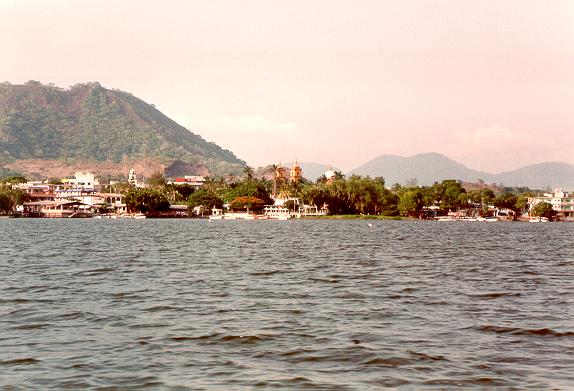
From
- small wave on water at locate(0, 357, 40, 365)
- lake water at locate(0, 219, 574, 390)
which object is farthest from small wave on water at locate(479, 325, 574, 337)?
small wave on water at locate(0, 357, 40, 365)

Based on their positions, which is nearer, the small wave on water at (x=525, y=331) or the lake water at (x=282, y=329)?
the lake water at (x=282, y=329)

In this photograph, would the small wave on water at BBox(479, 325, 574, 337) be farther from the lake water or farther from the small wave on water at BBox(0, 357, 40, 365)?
the small wave on water at BBox(0, 357, 40, 365)

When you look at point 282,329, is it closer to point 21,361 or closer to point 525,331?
point 525,331

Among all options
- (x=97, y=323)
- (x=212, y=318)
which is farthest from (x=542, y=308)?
(x=97, y=323)

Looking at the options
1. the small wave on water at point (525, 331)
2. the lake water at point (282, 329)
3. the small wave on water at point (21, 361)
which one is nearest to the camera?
the lake water at point (282, 329)

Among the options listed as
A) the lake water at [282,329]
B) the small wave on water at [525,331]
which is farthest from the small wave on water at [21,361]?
the small wave on water at [525,331]

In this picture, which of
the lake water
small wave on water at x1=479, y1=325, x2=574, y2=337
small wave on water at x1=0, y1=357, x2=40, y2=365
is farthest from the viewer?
small wave on water at x1=479, y1=325, x2=574, y2=337

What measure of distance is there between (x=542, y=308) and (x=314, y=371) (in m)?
13.1

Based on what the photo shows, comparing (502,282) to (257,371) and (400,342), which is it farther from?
(257,371)

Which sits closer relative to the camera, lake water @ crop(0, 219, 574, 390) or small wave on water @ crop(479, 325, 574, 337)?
lake water @ crop(0, 219, 574, 390)

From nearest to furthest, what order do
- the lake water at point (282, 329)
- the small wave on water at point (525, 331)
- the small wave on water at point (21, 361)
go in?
the lake water at point (282, 329) → the small wave on water at point (21, 361) → the small wave on water at point (525, 331)

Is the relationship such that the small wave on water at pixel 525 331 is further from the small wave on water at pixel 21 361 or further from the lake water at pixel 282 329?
the small wave on water at pixel 21 361

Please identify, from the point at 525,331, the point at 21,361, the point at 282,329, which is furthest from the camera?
the point at 525,331

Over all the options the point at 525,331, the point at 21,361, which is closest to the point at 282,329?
the point at 525,331
